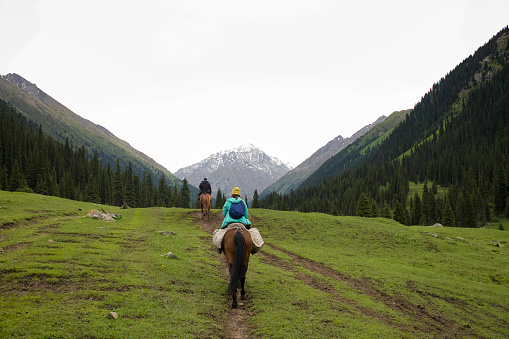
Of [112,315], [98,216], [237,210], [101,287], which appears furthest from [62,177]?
[112,315]

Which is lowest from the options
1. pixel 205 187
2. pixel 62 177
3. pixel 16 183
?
pixel 16 183

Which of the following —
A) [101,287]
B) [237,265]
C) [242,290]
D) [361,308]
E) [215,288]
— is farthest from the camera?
[361,308]

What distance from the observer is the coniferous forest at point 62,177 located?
74.8 m

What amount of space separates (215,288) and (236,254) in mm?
2643

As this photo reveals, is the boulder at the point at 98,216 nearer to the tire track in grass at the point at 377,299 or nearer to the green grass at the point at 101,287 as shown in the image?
the green grass at the point at 101,287

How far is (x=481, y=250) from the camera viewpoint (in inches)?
1252

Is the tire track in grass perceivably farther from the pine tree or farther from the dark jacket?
the pine tree

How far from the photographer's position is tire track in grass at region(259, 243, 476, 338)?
39.9 feet

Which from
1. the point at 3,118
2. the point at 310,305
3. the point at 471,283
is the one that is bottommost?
the point at 471,283

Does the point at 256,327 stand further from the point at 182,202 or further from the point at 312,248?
the point at 182,202

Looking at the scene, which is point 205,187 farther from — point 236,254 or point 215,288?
point 236,254

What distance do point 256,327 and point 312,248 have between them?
19.7m

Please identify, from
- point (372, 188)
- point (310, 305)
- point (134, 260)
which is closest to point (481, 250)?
point (310, 305)

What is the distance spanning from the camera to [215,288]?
42.0 ft
